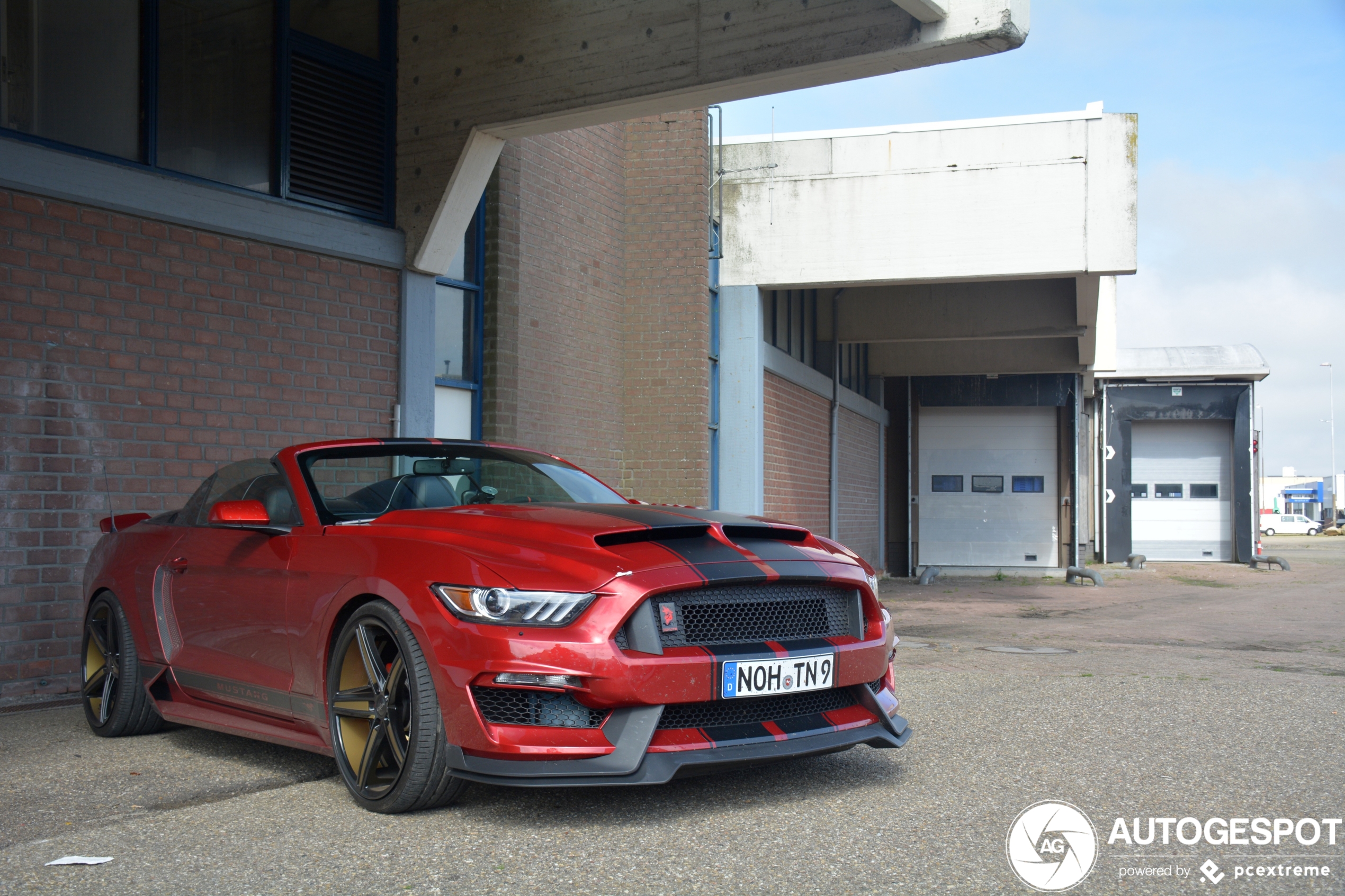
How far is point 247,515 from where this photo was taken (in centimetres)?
462

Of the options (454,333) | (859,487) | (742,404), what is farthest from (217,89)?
(859,487)

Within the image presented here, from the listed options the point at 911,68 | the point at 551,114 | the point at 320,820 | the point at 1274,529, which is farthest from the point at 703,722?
the point at 1274,529

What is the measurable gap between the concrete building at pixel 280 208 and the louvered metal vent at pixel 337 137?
0.9 inches

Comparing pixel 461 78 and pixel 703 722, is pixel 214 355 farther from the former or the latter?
pixel 703 722

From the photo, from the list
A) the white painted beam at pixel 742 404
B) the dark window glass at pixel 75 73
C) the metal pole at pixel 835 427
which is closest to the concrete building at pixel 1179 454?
the metal pole at pixel 835 427

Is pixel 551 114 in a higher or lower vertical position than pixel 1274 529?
higher

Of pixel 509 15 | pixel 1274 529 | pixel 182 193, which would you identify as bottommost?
pixel 1274 529

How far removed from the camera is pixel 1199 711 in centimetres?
613

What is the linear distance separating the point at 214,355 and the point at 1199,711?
6548mm

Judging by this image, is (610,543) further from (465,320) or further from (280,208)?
(465,320)

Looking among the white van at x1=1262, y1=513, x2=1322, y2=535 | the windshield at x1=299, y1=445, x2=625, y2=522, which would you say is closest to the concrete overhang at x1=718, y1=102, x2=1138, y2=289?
the windshield at x1=299, y1=445, x2=625, y2=522

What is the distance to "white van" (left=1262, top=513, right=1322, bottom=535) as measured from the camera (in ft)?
227

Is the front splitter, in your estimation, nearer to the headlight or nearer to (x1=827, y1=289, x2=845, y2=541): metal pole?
the headlight

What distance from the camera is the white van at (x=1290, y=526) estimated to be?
2724 inches
